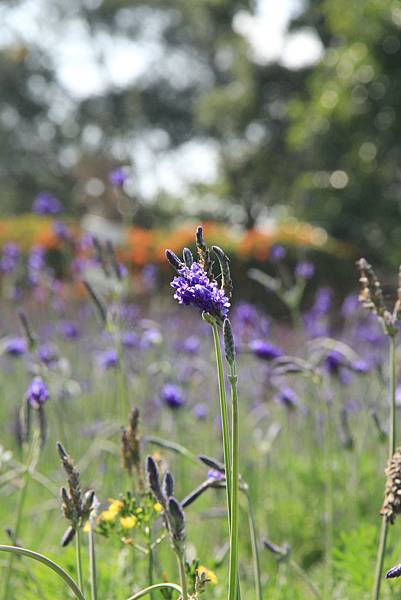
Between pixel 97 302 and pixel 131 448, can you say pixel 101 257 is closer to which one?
pixel 97 302

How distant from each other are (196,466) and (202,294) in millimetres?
1933

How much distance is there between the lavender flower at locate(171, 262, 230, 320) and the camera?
1056 mm

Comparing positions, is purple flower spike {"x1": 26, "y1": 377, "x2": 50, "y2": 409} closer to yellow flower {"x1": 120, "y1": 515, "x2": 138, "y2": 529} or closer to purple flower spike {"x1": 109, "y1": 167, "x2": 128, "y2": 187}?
yellow flower {"x1": 120, "y1": 515, "x2": 138, "y2": 529}

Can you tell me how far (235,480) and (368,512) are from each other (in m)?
2.24

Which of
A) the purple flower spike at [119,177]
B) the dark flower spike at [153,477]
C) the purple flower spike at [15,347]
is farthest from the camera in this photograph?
the purple flower spike at [15,347]

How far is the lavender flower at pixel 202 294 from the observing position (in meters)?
1.06

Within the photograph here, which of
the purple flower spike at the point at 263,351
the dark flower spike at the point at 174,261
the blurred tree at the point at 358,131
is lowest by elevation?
the dark flower spike at the point at 174,261

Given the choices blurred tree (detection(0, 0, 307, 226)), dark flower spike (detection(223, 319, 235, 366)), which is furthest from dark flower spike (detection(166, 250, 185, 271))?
blurred tree (detection(0, 0, 307, 226))

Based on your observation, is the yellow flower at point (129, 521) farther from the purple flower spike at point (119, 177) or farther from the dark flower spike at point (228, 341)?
the purple flower spike at point (119, 177)

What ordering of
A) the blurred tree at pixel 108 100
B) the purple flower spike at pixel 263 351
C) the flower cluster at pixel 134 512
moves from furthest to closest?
1. the blurred tree at pixel 108 100
2. the purple flower spike at pixel 263 351
3. the flower cluster at pixel 134 512

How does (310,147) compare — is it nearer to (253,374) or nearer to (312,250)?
(312,250)

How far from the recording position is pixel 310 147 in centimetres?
1788

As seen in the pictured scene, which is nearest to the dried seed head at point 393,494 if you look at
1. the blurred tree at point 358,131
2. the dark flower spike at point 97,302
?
the dark flower spike at point 97,302

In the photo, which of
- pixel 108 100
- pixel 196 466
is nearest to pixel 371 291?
pixel 196 466
